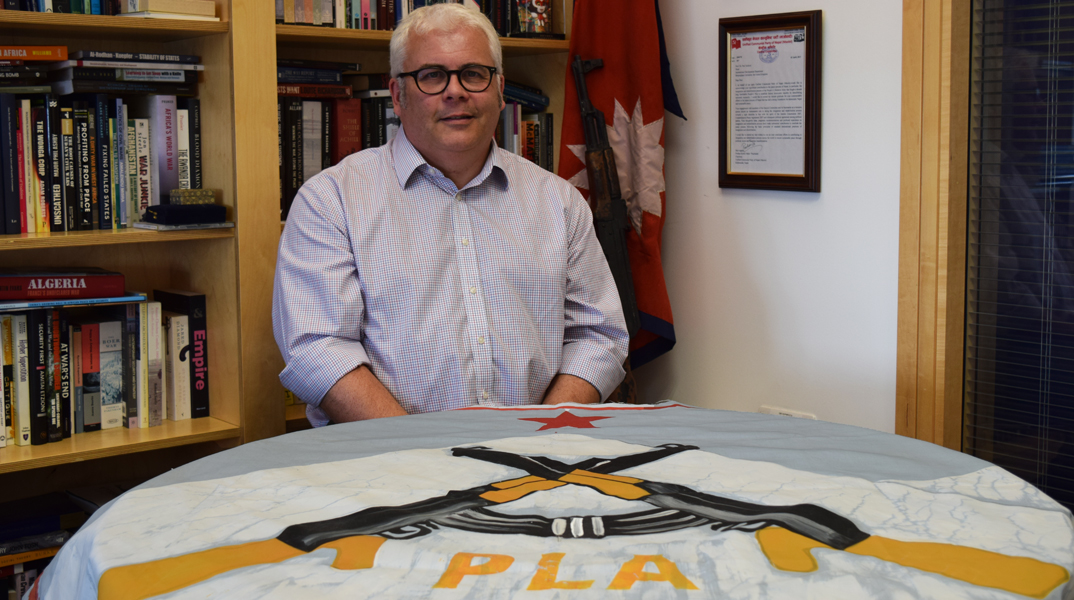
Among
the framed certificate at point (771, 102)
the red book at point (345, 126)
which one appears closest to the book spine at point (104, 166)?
the red book at point (345, 126)

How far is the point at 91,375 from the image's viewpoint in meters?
2.11

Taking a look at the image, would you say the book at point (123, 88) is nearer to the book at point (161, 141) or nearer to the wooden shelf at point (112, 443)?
the book at point (161, 141)

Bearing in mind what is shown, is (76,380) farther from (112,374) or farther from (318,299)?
(318,299)

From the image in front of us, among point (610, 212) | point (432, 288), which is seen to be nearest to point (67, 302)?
point (432, 288)

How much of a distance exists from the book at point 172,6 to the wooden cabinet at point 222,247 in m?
0.03

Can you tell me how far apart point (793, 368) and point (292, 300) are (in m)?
1.30

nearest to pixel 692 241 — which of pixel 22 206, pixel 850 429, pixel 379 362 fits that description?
pixel 379 362

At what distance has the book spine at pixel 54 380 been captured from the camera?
202cm

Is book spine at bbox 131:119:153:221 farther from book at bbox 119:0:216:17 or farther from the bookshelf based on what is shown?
book at bbox 119:0:216:17

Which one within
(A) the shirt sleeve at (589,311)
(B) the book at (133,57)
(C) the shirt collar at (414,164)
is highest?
(B) the book at (133,57)

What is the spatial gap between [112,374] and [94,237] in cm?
34

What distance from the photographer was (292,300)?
6.05 feet

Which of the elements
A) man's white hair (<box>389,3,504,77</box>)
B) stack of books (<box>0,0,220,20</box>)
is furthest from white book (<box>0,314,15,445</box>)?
man's white hair (<box>389,3,504,77</box>)

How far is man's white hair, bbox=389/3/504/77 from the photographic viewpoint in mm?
1948
